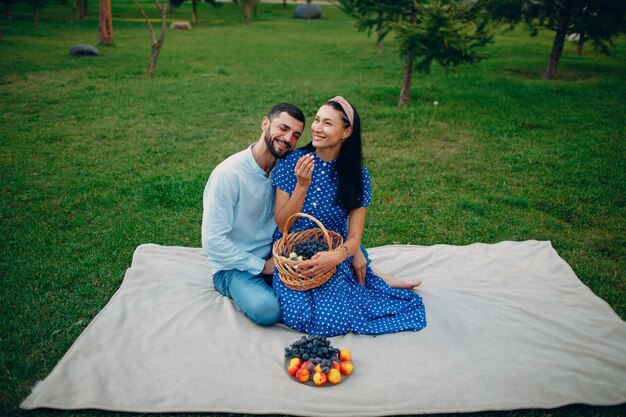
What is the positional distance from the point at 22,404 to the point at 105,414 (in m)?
0.51

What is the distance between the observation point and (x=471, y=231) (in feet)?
19.4

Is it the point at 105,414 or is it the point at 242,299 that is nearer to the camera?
the point at 105,414

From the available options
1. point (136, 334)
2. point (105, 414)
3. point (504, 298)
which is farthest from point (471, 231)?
point (105, 414)

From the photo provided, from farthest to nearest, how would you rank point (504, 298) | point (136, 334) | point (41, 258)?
point (41, 258)
point (504, 298)
point (136, 334)

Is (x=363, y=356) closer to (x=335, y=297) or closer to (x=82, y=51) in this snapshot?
(x=335, y=297)

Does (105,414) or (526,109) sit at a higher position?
(526,109)

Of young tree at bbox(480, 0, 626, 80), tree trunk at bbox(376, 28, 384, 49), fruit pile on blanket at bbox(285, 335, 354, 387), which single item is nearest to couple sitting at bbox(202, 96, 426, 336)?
fruit pile on blanket at bbox(285, 335, 354, 387)

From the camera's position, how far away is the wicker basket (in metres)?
3.74

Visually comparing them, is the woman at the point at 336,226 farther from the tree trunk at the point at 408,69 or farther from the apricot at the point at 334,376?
the tree trunk at the point at 408,69

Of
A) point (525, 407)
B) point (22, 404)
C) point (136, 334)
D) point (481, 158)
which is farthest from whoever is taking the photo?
point (481, 158)

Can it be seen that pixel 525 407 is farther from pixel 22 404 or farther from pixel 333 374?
pixel 22 404

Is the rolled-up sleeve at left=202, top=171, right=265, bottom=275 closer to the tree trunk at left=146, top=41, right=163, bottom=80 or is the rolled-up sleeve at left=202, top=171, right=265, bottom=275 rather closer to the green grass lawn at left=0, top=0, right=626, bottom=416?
the green grass lawn at left=0, top=0, right=626, bottom=416

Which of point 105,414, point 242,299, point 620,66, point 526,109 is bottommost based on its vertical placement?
point 105,414

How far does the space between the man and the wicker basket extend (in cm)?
23
